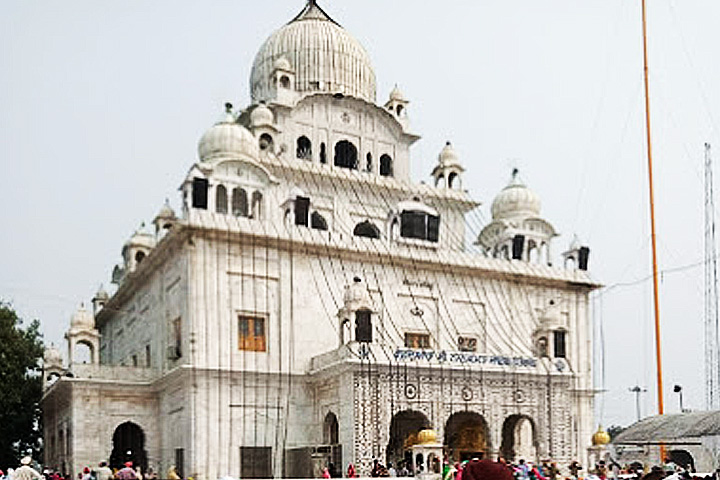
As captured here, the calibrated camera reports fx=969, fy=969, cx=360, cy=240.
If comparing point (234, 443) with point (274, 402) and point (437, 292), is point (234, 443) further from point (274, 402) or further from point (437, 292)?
point (437, 292)

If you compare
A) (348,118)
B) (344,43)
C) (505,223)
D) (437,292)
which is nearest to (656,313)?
(437,292)

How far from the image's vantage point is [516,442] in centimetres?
3053

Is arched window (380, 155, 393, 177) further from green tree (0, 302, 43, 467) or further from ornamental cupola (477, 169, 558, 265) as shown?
green tree (0, 302, 43, 467)

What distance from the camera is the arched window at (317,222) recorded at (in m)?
31.8

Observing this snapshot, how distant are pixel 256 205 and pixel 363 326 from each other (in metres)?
5.39

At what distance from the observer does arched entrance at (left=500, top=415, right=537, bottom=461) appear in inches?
1200

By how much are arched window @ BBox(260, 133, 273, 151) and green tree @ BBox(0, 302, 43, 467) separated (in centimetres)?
1392

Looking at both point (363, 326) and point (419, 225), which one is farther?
point (419, 225)

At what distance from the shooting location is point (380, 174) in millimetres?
34719

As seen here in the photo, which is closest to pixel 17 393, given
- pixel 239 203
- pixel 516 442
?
pixel 239 203

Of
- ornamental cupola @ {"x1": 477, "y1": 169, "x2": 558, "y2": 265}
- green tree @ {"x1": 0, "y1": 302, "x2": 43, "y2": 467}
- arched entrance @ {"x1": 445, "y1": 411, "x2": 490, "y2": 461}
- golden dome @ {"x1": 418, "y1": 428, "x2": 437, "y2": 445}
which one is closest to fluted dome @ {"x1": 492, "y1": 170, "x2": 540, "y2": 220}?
ornamental cupola @ {"x1": 477, "y1": 169, "x2": 558, "y2": 265}

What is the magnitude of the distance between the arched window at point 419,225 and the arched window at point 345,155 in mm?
4047

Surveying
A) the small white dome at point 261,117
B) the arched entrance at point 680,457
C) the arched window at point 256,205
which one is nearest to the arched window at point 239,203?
the arched window at point 256,205

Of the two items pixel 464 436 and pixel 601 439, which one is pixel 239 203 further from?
pixel 601 439
